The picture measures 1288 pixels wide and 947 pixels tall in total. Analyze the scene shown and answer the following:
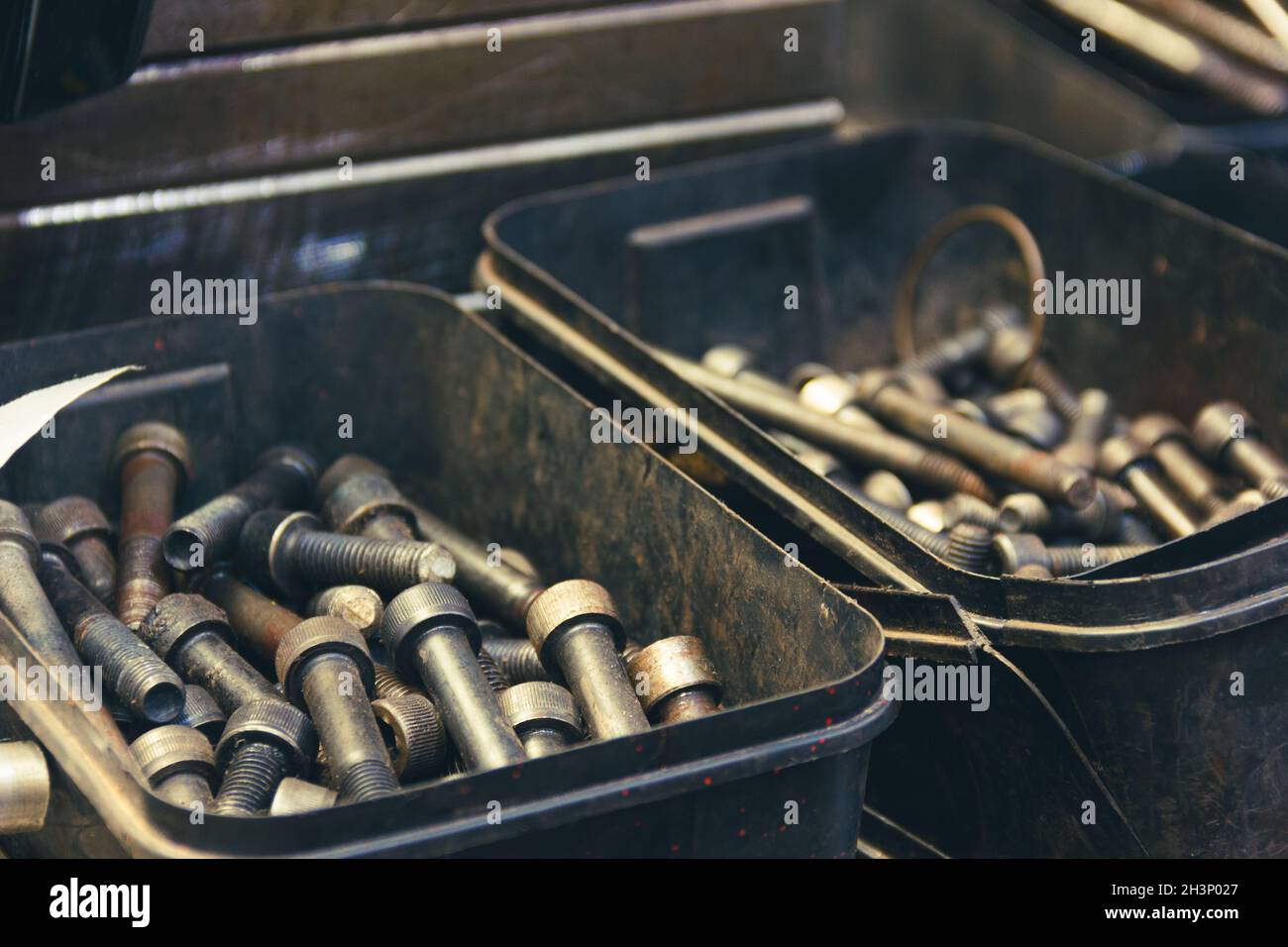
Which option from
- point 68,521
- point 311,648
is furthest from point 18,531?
point 311,648

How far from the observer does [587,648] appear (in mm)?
2279

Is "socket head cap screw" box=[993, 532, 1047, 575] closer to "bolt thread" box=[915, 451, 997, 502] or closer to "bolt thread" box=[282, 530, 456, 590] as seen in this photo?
"bolt thread" box=[915, 451, 997, 502]

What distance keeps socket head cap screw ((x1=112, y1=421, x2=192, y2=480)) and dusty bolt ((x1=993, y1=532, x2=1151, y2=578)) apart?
148cm

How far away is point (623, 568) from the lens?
103 inches

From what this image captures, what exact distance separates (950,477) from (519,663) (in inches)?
38.0

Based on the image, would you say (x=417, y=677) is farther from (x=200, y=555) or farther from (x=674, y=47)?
(x=674, y=47)

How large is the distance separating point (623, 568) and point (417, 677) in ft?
1.51

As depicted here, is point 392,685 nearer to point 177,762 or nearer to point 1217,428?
point 177,762

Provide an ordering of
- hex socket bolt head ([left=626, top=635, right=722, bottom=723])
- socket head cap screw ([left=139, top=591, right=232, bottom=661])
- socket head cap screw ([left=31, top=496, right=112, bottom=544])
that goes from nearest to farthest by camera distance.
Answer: hex socket bolt head ([left=626, top=635, right=722, bottom=723]), socket head cap screw ([left=139, top=591, right=232, bottom=661]), socket head cap screw ([left=31, top=496, right=112, bottom=544])

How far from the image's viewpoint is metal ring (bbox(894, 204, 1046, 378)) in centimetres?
339

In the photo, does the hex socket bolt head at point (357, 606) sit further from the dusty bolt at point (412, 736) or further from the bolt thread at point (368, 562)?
the dusty bolt at point (412, 736)

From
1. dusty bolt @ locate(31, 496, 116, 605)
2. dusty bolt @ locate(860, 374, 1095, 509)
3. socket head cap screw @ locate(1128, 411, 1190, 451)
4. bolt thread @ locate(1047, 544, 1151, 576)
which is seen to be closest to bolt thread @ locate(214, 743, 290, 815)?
dusty bolt @ locate(31, 496, 116, 605)

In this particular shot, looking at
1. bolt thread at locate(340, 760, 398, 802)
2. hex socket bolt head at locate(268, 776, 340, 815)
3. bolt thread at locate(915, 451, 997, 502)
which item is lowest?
hex socket bolt head at locate(268, 776, 340, 815)

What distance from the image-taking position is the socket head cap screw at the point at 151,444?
2742mm
